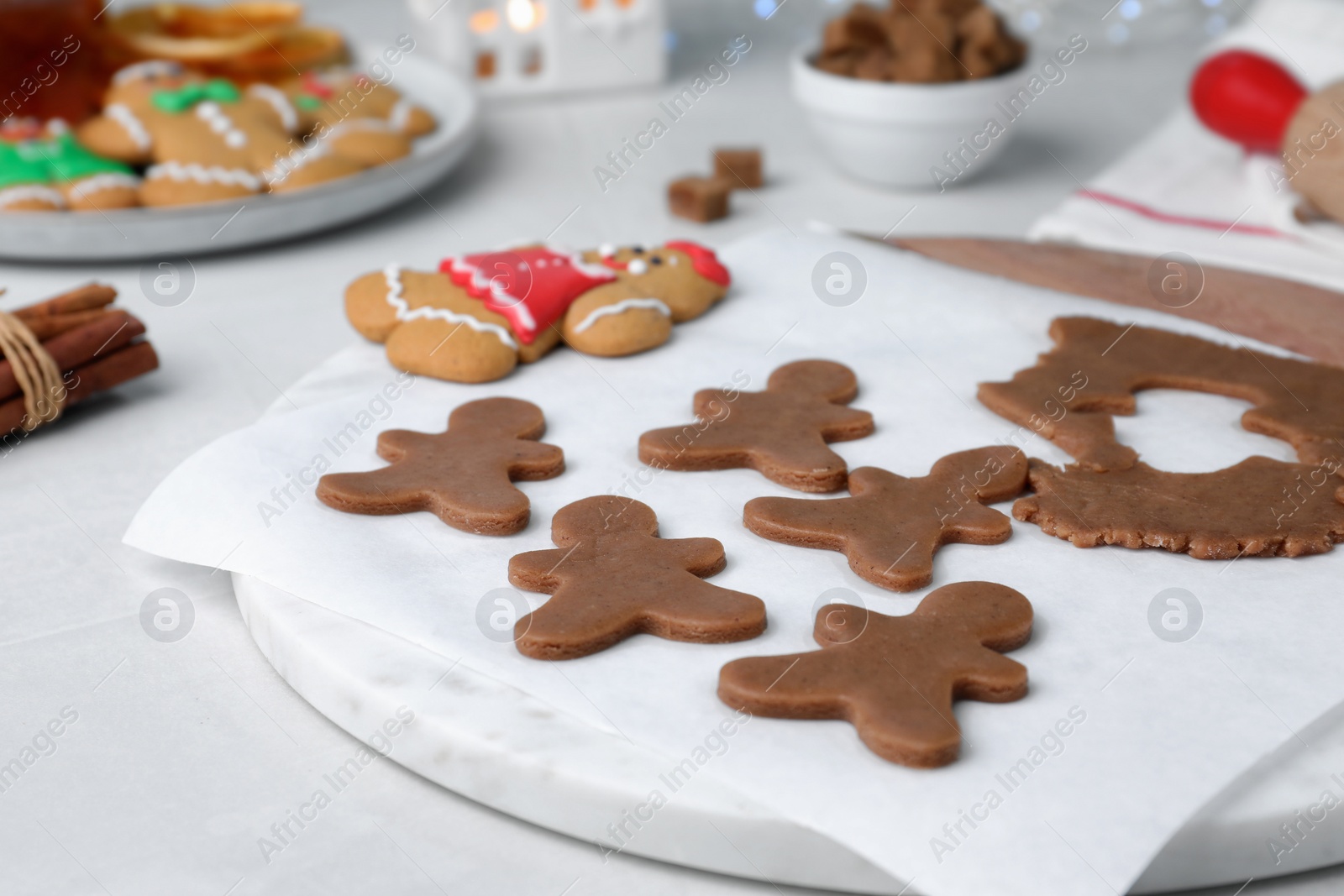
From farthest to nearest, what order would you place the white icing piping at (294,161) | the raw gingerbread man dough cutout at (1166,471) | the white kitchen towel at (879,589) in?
the white icing piping at (294,161) → the raw gingerbread man dough cutout at (1166,471) → the white kitchen towel at (879,589)

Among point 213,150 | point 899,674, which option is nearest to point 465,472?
point 899,674

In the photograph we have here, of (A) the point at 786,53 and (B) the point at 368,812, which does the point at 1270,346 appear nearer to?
(B) the point at 368,812

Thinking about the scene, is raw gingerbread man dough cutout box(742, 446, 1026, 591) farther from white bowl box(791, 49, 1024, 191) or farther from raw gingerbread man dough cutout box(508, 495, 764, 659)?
white bowl box(791, 49, 1024, 191)

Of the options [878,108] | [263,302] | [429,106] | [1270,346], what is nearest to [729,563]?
[1270,346]

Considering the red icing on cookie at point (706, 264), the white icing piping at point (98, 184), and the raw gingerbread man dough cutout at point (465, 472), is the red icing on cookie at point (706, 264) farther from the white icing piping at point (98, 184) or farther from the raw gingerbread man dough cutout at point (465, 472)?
the white icing piping at point (98, 184)

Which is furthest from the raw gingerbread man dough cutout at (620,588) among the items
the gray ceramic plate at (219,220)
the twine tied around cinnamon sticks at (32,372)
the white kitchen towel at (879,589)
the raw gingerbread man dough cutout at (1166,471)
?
the gray ceramic plate at (219,220)

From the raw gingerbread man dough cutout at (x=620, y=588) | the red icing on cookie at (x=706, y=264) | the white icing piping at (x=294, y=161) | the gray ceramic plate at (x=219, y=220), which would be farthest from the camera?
the white icing piping at (x=294, y=161)
